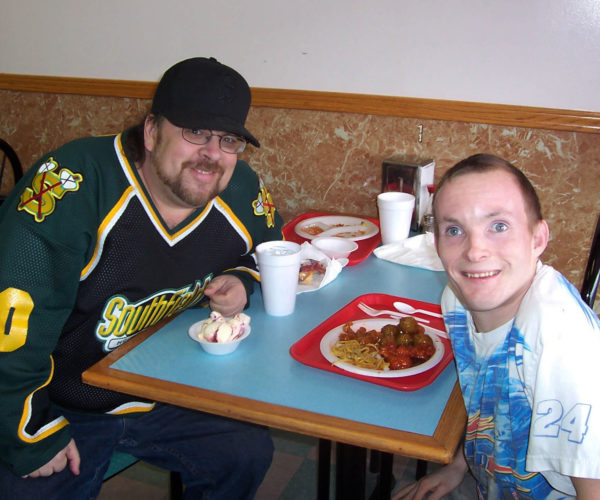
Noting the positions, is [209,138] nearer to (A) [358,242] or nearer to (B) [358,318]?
(B) [358,318]

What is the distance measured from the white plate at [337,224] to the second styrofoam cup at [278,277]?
23.0 inches

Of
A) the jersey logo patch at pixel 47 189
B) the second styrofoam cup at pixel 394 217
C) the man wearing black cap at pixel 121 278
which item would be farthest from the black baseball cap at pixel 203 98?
the second styrofoam cup at pixel 394 217

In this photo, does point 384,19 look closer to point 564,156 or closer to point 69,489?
point 564,156

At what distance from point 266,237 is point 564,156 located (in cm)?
120

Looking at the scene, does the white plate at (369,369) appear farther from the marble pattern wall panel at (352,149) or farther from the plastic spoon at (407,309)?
the marble pattern wall panel at (352,149)

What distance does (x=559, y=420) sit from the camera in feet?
3.18

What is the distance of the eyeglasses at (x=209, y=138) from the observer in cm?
147

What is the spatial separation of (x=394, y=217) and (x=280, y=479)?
109cm

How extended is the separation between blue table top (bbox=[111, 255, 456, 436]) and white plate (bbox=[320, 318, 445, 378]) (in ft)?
0.08

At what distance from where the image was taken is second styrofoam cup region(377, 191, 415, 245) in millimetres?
1977

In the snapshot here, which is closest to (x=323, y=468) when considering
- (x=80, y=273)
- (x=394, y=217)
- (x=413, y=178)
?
(x=394, y=217)

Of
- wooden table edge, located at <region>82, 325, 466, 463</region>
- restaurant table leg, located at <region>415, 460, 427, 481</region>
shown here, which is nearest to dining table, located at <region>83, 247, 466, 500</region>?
wooden table edge, located at <region>82, 325, 466, 463</region>

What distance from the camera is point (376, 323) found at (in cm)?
149

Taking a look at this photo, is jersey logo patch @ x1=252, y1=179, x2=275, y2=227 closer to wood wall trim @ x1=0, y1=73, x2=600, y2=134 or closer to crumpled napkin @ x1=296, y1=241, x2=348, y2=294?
crumpled napkin @ x1=296, y1=241, x2=348, y2=294
